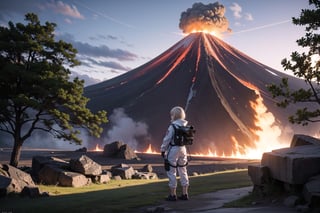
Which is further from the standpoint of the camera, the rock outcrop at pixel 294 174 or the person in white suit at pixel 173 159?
the person in white suit at pixel 173 159

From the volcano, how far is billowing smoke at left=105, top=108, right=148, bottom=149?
0.91 metres

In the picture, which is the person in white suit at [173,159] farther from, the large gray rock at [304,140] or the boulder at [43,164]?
→ the boulder at [43,164]

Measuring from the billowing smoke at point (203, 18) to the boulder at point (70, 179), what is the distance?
71.6 m

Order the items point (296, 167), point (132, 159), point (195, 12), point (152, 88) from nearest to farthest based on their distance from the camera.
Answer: point (296, 167) < point (132, 159) < point (152, 88) < point (195, 12)

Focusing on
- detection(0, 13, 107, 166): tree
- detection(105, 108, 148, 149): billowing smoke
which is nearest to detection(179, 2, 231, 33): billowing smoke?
detection(105, 108, 148, 149): billowing smoke

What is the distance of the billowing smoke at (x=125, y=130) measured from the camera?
183 ft

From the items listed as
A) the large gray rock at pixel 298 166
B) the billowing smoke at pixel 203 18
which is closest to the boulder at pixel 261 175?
the large gray rock at pixel 298 166

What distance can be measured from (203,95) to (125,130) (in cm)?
1447

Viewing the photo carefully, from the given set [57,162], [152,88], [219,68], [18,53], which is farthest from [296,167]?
[219,68]

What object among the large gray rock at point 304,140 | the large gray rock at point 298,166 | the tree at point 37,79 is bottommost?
the large gray rock at point 298,166

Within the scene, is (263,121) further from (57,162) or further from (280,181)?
(280,181)

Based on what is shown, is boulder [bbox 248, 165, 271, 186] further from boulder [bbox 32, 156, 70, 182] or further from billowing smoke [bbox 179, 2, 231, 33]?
billowing smoke [bbox 179, 2, 231, 33]

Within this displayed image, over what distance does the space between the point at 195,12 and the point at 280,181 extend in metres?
78.7

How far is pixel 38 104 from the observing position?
18.3 metres
